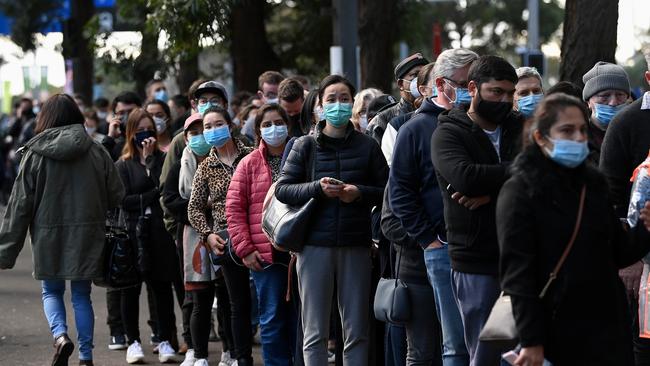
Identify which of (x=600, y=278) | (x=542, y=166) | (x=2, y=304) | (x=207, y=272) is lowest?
(x=2, y=304)

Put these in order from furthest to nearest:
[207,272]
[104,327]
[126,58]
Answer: [126,58] < [104,327] < [207,272]

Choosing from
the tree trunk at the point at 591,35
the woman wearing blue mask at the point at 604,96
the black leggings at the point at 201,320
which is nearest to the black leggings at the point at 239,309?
the black leggings at the point at 201,320

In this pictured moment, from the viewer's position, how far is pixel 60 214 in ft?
31.6

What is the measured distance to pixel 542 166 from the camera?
5461 millimetres

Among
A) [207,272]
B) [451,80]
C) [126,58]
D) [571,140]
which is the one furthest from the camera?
[126,58]

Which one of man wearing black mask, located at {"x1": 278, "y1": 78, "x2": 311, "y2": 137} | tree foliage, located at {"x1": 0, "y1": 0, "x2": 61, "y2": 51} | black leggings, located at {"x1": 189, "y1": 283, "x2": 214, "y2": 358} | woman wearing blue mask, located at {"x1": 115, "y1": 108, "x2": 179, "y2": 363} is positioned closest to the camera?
black leggings, located at {"x1": 189, "y1": 283, "x2": 214, "y2": 358}

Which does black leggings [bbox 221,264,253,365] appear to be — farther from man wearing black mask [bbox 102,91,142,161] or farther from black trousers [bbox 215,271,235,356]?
man wearing black mask [bbox 102,91,142,161]

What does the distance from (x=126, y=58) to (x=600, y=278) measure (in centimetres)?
1885

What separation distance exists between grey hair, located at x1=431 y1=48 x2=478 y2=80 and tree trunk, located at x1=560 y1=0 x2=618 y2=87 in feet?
14.8

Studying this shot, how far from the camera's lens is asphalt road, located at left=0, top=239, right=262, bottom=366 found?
425 inches

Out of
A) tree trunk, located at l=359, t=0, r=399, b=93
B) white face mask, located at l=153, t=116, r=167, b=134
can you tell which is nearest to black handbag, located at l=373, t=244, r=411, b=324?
white face mask, located at l=153, t=116, r=167, b=134

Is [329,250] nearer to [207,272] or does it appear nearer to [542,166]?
[207,272]

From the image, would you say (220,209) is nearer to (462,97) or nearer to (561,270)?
(462,97)

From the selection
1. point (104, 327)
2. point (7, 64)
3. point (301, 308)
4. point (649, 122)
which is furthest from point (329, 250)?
point (7, 64)
